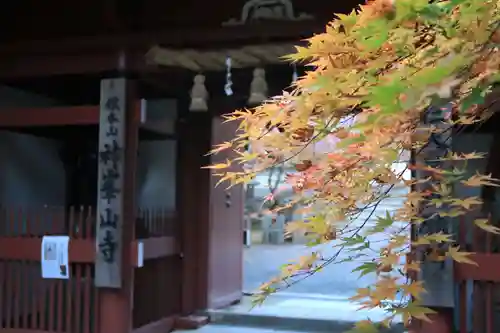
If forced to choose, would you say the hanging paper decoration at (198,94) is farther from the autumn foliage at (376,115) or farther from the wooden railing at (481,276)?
the autumn foliage at (376,115)

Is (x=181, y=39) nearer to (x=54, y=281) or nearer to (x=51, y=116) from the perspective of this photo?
(x=51, y=116)

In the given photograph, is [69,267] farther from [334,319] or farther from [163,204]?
[334,319]

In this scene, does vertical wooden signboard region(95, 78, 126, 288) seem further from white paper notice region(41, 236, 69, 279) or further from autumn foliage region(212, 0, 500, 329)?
autumn foliage region(212, 0, 500, 329)

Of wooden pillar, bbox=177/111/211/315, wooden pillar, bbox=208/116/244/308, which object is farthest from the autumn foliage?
wooden pillar, bbox=208/116/244/308

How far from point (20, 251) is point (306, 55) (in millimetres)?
4583

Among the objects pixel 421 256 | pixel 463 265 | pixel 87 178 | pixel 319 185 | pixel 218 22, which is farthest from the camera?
pixel 87 178

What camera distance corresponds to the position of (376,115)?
1.37 m

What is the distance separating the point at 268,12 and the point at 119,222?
2179 millimetres

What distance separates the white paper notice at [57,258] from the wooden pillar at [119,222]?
36 cm

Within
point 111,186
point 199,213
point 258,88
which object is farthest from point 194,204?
point 258,88

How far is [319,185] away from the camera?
76.2 inches

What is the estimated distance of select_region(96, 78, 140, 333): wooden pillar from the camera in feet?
17.0

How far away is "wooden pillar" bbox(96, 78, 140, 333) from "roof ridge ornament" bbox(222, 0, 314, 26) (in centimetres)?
117

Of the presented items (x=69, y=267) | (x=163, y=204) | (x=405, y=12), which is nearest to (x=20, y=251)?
(x=69, y=267)
